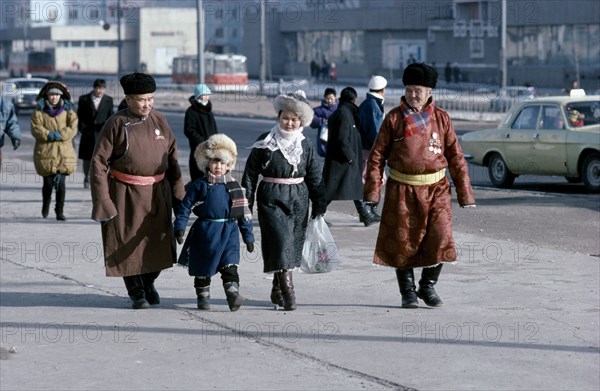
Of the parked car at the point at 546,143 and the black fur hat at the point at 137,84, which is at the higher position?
the black fur hat at the point at 137,84

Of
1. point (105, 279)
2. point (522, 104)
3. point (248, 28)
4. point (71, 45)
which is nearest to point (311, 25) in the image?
point (248, 28)

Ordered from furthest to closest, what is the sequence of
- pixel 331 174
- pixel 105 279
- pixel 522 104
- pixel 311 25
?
pixel 311 25
pixel 522 104
pixel 331 174
pixel 105 279

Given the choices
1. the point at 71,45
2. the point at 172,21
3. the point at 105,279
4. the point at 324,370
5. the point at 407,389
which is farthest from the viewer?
the point at 71,45

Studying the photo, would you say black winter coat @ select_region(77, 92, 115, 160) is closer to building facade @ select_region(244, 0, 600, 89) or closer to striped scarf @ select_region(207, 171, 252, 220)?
striped scarf @ select_region(207, 171, 252, 220)

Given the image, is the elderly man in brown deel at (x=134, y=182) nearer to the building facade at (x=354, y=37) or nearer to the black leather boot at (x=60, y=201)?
the black leather boot at (x=60, y=201)

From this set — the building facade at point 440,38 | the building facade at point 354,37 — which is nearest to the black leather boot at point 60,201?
the building facade at point 354,37

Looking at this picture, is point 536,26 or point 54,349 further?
point 536,26

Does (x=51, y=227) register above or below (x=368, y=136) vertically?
below

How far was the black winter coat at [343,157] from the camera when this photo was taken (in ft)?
45.2

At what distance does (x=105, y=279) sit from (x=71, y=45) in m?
113

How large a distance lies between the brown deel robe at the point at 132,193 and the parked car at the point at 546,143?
1006 centimetres

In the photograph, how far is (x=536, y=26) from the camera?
7506 cm

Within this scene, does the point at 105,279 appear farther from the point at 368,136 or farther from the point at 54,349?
the point at 368,136

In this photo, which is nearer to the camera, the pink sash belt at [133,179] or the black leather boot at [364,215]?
the pink sash belt at [133,179]
